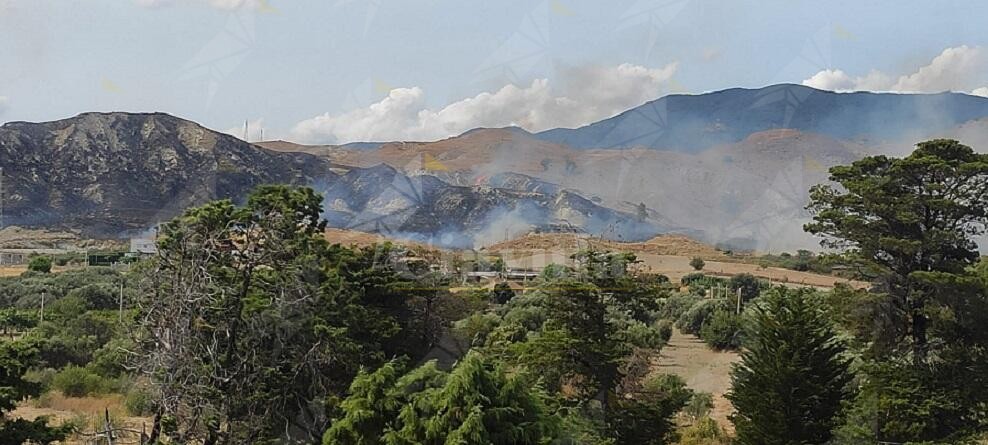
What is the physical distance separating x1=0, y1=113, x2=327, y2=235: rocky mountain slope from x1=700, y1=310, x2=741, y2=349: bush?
146 ft

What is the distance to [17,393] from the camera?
6664mm

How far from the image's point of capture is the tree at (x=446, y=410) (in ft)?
19.6

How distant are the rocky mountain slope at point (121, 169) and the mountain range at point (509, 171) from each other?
0.16m

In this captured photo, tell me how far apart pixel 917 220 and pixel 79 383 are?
47.3 ft

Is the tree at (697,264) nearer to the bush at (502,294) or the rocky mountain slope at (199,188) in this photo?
the rocky mountain slope at (199,188)

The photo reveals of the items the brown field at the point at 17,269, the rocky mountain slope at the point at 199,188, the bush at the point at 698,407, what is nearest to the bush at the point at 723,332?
the bush at the point at 698,407

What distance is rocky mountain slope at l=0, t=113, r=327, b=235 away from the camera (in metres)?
59.3

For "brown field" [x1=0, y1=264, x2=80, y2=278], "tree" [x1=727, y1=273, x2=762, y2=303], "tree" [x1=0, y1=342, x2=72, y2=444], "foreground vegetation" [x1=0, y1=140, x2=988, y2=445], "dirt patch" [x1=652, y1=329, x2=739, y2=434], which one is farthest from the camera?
"brown field" [x1=0, y1=264, x2=80, y2=278]

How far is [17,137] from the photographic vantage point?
67.1 meters

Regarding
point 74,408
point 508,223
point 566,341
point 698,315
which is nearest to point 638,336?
point 566,341

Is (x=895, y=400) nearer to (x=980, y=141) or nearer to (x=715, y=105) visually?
(x=980, y=141)

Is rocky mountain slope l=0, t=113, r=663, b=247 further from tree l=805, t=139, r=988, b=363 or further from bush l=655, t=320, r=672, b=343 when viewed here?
tree l=805, t=139, r=988, b=363

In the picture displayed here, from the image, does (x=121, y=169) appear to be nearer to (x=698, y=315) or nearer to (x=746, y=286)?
(x=746, y=286)

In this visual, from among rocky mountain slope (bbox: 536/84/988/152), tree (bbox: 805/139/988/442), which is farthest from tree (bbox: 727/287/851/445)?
rocky mountain slope (bbox: 536/84/988/152)
